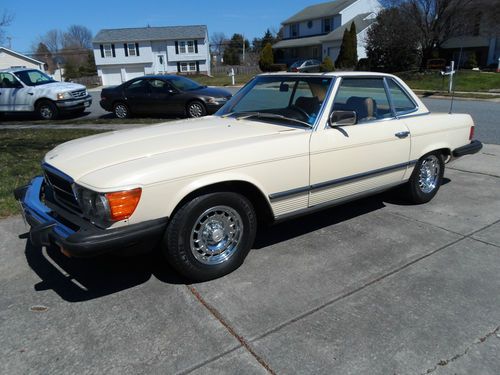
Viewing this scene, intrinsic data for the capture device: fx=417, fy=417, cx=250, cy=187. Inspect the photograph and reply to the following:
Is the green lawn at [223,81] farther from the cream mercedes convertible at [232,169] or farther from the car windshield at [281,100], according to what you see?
the cream mercedes convertible at [232,169]

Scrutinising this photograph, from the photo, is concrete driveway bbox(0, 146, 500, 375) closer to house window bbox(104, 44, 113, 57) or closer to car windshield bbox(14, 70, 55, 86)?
car windshield bbox(14, 70, 55, 86)

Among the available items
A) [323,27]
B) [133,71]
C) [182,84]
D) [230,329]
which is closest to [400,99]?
[230,329]

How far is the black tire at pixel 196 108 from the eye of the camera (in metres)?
12.3

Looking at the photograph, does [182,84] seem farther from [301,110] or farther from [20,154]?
[301,110]

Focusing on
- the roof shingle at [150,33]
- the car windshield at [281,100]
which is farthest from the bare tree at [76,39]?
the car windshield at [281,100]

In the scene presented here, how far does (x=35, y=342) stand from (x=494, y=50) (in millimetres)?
40967

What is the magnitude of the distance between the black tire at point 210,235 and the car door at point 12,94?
12.5m

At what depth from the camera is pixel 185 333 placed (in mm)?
2779

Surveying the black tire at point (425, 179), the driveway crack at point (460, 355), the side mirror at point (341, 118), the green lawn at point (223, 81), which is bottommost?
the driveway crack at point (460, 355)

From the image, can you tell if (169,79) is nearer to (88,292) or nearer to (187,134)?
(187,134)

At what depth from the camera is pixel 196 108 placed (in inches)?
487

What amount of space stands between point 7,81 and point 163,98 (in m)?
5.48

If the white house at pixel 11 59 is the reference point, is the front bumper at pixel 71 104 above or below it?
below

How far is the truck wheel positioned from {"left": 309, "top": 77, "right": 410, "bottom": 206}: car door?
409 inches
